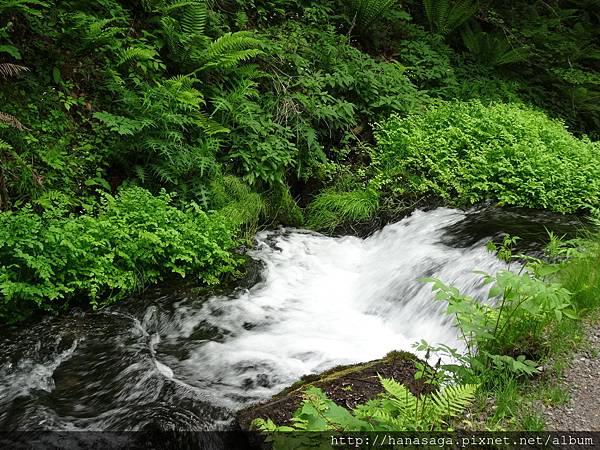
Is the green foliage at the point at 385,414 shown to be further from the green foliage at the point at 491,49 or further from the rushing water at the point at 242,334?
the green foliage at the point at 491,49

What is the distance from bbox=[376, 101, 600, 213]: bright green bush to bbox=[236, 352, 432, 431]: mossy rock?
13.5 feet

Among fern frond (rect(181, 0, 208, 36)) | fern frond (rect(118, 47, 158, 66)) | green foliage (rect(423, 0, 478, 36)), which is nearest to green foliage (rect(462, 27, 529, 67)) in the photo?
green foliage (rect(423, 0, 478, 36))

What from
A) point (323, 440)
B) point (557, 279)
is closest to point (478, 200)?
point (557, 279)

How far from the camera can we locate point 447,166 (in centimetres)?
735

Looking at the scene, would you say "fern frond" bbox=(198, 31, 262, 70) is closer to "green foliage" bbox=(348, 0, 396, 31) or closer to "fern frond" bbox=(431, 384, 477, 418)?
"green foliage" bbox=(348, 0, 396, 31)

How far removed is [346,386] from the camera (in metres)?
3.21

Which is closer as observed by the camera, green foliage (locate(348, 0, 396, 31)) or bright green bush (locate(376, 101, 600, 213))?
bright green bush (locate(376, 101, 600, 213))

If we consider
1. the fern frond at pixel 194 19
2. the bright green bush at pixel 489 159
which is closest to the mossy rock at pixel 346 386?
the bright green bush at pixel 489 159

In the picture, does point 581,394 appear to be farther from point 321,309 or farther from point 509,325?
point 321,309

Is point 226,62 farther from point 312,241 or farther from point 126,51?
point 312,241

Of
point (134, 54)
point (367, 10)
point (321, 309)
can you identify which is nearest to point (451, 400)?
point (321, 309)

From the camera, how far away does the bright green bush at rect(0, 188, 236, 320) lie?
4430 mm

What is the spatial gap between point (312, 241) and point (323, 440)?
15.4 feet

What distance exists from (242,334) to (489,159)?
447 cm
